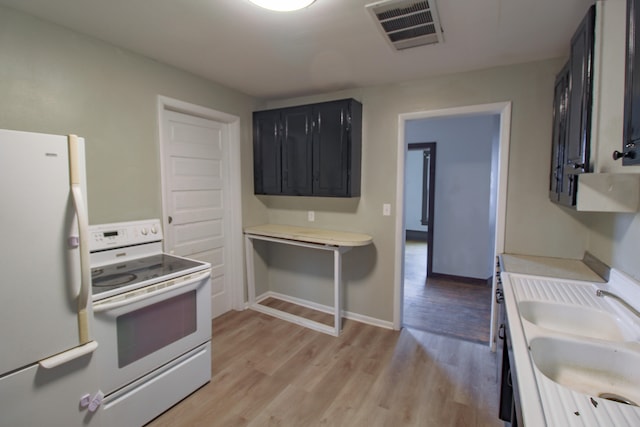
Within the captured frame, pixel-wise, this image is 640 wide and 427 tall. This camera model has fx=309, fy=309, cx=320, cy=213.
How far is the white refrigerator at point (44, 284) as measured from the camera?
1246 millimetres

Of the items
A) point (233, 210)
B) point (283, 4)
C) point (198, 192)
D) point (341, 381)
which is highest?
point (283, 4)

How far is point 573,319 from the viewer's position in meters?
1.50

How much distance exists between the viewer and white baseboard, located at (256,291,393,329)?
3.17 m

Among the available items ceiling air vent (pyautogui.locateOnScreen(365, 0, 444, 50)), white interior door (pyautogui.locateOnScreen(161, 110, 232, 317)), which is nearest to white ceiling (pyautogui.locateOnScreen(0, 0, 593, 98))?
ceiling air vent (pyautogui.locateOnScreen(365, 0, 444, 50))

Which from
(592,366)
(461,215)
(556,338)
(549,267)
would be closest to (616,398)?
(592,366)

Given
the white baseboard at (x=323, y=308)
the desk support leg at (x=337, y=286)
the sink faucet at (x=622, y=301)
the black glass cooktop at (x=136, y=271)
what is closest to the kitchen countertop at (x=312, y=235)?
the desk support leg at (x=337, y=286)

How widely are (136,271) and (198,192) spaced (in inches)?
45.0

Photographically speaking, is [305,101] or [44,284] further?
[305,101]

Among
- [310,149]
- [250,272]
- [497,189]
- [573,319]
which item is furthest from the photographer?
[250,272]

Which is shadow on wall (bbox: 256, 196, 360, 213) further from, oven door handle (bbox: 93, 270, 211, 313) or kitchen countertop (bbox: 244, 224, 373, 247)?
oven door handle (bbox: 93, 270, 211, 313)

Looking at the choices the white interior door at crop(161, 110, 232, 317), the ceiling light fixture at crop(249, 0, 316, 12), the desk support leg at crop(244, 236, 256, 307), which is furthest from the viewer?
the desk support leg at crop(244, 236, 256, 307)

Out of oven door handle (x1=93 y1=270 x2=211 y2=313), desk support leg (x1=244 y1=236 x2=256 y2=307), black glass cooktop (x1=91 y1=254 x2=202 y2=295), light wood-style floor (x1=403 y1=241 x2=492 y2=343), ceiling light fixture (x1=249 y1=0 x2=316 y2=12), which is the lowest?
light wood-style floor (x1=403 y1=241 x2=492 y2=343)

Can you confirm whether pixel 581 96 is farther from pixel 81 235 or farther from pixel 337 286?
pixel 81 235

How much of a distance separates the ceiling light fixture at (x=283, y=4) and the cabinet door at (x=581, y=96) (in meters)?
1.32
